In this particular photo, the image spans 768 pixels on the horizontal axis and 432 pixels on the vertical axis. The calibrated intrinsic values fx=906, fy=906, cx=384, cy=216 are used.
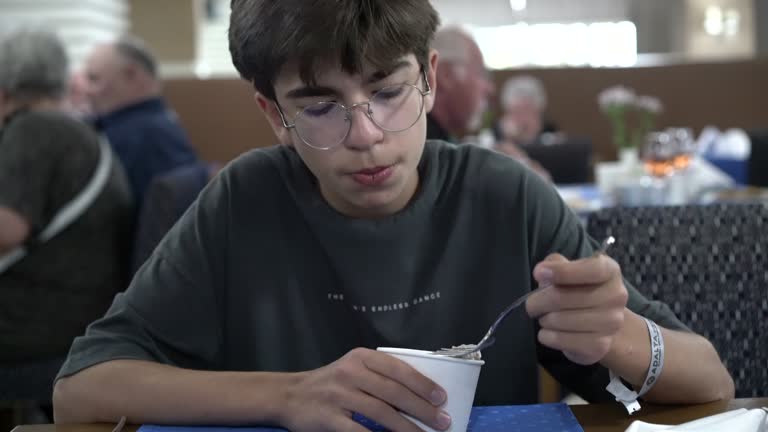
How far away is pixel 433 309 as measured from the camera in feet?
3.73

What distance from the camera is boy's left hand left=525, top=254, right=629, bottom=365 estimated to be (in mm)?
796

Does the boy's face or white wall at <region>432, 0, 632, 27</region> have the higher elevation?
white wall at <region>432, 0, 632, 27</region>

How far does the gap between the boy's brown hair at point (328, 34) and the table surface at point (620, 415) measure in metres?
0.44

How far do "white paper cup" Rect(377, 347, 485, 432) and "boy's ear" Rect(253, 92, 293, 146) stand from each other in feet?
1.38

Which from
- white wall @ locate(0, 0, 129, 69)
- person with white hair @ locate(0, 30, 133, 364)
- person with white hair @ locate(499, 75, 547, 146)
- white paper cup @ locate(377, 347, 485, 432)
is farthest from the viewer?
white wall @ locate(0, 0, 129, 69)

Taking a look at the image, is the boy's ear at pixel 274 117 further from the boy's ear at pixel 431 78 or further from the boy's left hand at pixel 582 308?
the boy's left hand at pixel 582 308

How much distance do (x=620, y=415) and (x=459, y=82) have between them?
7.51ft

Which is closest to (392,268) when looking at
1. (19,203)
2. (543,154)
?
(19,203)

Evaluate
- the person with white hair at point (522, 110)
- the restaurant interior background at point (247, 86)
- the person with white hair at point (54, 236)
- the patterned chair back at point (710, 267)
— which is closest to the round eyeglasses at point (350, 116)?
the patterned chair back at point (710, 267)

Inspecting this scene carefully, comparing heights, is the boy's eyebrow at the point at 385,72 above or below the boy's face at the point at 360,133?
above

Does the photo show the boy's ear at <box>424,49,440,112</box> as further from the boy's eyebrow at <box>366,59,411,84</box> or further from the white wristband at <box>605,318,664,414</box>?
the white wristband at <box>605,318,664,414</box>

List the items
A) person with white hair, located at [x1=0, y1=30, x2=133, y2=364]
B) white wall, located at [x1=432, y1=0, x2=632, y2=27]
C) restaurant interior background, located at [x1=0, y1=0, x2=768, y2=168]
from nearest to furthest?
person with white hair, located at [x1=0, y1=30, x2=133, y2=364] < restaurant interior background, located at [x1=0, y1=0, x2=768, y2=168] < white wall, located at [x1=432, y1=0, x2=632, y2=27]

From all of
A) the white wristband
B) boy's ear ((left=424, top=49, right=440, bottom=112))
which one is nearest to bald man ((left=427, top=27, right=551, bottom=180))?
boy's ear ((left=424, top=49, right=440, bottom=112))

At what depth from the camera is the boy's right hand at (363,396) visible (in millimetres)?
799
